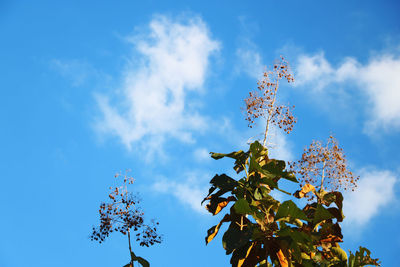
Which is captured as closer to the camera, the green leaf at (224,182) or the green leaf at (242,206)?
the green leaf at (242,206)

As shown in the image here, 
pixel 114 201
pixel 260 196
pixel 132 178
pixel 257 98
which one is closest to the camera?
pixel 260 196

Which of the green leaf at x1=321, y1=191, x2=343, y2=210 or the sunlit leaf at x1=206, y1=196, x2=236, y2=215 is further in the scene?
the green leaf at x1=321, y1=191, x2=343, y2=210

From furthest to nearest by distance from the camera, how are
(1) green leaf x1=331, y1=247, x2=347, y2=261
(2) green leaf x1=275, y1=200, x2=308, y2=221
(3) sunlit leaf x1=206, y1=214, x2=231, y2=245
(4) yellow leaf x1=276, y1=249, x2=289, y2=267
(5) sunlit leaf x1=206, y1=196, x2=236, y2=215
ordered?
(1) green leaf x1=331, y1=247, x2=347, y2=261, (5) sunlit leaf x1=206, y1=196, x2=236, y2=215, (3) sunlit leaf x1=206, y1=214, x2=231, y2=245, (4) yellow leaf x1=276, y1=249, x2=289, y2=267, (2) green leaf x1=275, y1=200, x2=308, y2=221

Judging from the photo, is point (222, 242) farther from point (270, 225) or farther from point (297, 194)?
point (297, 194)

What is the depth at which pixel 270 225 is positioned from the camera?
16.4 ft

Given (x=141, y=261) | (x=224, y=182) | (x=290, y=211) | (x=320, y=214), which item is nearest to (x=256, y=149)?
(x=224, y=182)

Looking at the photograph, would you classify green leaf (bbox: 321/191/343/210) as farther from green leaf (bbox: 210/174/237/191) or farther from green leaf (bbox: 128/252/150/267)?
green leaf (bbox: 128/252/150/267)

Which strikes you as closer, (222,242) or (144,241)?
(222,242)

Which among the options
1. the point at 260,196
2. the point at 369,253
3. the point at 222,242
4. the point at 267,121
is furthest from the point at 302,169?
the point at 222,242

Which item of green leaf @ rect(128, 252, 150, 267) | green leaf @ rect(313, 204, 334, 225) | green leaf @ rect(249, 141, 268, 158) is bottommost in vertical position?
green leaf @ rect(313, 204, 334, 225)

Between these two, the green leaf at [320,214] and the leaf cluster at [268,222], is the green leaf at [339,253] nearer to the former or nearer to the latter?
the leaf cluster at [268,222]

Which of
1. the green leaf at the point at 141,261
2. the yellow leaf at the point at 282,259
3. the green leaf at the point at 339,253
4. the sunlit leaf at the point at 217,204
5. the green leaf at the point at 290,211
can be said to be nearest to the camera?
the green leaf at the point at 290,211

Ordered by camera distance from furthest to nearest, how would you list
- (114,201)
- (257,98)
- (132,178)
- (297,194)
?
1. (257,98)
2. (132,178)
3. (114,201)
4. (297,194)

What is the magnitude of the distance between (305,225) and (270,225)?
840 mm
